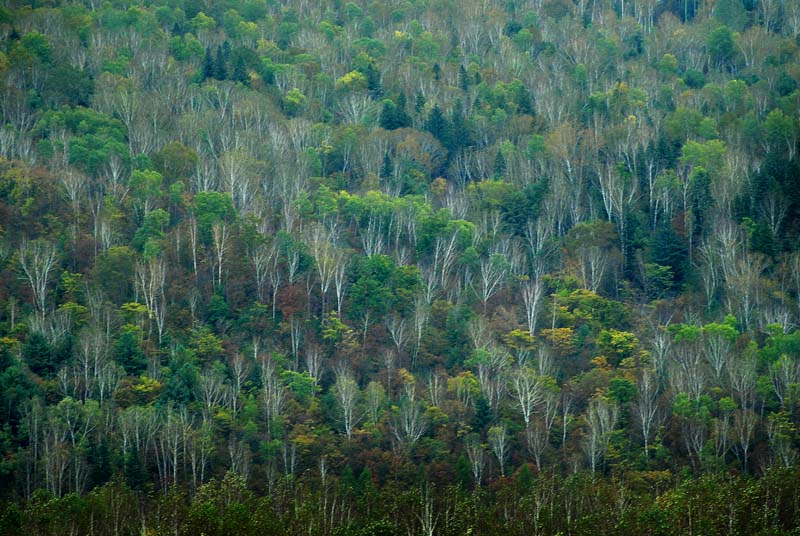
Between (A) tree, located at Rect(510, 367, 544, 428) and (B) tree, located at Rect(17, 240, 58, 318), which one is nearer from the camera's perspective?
(A) tree, located at Rect(510, 367, 544, 428)

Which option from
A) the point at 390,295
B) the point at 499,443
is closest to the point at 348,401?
the point at 499,443

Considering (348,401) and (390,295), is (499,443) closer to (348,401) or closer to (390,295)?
(348,401)

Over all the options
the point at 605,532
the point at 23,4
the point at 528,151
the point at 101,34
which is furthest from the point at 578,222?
the point at 23,4

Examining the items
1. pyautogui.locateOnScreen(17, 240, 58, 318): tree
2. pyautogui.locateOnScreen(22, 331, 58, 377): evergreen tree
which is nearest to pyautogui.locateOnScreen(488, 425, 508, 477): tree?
pyautogui.locateOnScreen(22, 331, 58, 377): evergreen tree

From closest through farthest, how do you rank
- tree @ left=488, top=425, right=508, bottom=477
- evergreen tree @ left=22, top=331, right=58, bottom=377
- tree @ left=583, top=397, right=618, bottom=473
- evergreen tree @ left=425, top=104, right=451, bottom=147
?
tree @ left=583, top=397, right=618, bottom=473, tree @ left=488, top=425, right=508, bottom=477, evergreen tree @ left=22, top=331, right=58, bottom=377, evergreen tree @ left=425, top=104, right=451, bottom=147

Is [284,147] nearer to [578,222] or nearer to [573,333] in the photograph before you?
[578,222]

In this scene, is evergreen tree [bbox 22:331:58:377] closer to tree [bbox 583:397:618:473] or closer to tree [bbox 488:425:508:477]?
tree [bbox 488:425:508:477]

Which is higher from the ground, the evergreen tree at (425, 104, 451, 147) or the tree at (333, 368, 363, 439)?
the evergreen tree at (425, 104, 451, 147)

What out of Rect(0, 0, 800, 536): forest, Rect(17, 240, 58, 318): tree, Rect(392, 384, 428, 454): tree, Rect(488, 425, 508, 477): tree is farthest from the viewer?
Rect(17, 240, 58, 318): tree
